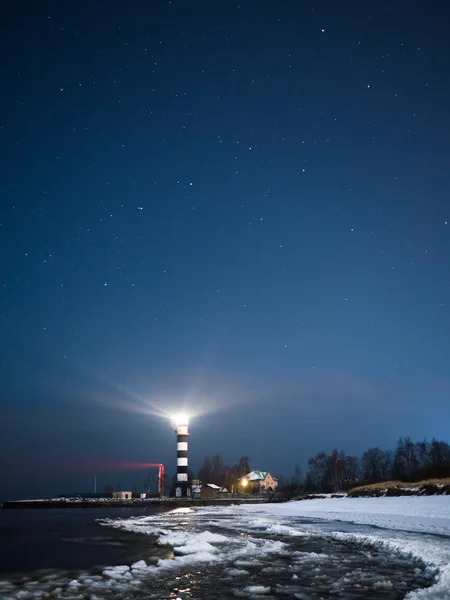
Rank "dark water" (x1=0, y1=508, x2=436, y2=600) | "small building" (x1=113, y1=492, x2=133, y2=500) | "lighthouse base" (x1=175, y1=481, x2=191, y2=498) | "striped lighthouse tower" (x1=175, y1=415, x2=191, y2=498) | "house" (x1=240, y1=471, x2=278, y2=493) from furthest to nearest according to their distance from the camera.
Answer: "house" (x1=240, y1=471, x2=278, y2=493) → "small building" (x1=113, y1=492, x2=133, y2=500) → "striped lighthouse tower" (x1=175, y1=415, x2=191, y2=498) → "lighthouse base" (x1=175, y1=481, x2=191, y2=498) → "dark water" (x1=0, y1=508, x2=436, y2=600)

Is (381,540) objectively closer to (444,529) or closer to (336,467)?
(444,529)

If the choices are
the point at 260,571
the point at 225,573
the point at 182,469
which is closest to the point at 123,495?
the point at 182,469

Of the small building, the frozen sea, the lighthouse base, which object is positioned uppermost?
the frozen sea

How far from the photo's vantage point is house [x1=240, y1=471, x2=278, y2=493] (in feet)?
492

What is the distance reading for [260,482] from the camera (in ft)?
514

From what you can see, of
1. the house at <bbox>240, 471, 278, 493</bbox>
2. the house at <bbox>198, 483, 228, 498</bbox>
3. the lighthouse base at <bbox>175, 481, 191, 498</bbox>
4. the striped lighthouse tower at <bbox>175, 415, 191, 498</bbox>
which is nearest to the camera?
the lighthouse base at <bbox>175, 481, 191, 498</bbox>

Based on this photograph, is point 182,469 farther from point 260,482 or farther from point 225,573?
point 225,573

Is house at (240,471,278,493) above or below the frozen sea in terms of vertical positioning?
below

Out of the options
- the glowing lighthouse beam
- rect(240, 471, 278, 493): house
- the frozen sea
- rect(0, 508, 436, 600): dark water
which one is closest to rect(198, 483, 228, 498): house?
the glowing lighthouse beam

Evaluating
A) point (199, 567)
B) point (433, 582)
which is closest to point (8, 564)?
point (199, 567)

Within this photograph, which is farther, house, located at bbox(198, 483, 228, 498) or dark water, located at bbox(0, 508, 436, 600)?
house, located at bbox(198, 483, 228, 498)

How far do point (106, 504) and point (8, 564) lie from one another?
83.0 m

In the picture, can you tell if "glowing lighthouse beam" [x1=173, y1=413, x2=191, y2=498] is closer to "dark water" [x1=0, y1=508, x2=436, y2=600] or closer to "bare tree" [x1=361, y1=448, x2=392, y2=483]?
"bare tree" [x1=361, y1=448, x2=392, y2=483]

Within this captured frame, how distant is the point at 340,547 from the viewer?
54.7 ft
